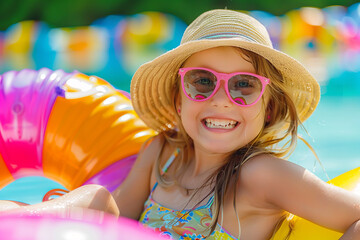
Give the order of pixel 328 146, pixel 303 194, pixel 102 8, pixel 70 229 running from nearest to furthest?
pixel 70 229 → pixel 303 194 → pixel 328 146 → pixel 102 8

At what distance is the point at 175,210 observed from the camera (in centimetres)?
150

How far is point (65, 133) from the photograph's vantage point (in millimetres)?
1827

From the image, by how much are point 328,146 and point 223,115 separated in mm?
2132

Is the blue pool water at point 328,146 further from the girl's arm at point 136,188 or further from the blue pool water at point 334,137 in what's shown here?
the girl's arm at point 136,188

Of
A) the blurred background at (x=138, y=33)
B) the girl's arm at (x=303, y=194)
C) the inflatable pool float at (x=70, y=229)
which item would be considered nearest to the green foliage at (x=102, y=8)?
the blurred background at (x=138, y=33)

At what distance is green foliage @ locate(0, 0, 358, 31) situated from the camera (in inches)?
272

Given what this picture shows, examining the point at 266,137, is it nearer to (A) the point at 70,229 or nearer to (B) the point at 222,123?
(B) the point at 222,123

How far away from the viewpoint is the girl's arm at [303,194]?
125 centimetres

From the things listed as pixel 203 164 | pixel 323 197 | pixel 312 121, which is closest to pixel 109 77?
pixel 312 121

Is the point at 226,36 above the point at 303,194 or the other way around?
above

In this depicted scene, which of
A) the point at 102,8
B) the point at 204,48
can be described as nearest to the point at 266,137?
the point at 204,48

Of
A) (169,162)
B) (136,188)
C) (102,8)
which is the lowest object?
(136,188)

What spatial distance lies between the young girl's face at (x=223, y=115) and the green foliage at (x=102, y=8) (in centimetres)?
567

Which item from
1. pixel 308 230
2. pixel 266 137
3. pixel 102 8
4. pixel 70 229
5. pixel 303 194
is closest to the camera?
pixel 70 229
